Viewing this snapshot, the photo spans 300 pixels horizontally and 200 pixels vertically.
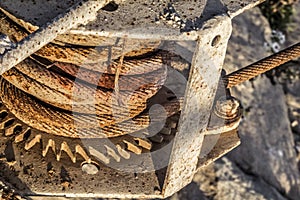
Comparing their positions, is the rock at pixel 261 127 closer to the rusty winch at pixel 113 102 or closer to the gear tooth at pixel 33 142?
the rusty winch at pixel 113 102

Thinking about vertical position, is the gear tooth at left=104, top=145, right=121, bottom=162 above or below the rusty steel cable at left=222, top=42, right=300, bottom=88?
below

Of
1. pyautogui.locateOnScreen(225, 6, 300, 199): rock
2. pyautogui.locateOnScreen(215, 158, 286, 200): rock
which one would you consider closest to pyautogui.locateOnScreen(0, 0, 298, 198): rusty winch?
pyautogui.locateOnScreen(215, 158, 286, 200): rock

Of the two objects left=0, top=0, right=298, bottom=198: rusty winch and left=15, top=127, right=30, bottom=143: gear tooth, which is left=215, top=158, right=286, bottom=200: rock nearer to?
left=0, top=0, right=298, bottom=198: rusty winch

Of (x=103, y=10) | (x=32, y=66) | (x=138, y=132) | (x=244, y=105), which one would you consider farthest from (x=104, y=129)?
(x=244, y=105)

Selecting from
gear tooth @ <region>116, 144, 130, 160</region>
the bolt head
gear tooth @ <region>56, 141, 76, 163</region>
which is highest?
the bolt head

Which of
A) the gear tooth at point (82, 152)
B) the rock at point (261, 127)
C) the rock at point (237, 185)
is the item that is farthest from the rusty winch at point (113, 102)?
the rock at point (261, 127)

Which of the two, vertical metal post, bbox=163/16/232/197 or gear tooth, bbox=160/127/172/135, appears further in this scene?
gear tooth, bbox=160/127/172/135

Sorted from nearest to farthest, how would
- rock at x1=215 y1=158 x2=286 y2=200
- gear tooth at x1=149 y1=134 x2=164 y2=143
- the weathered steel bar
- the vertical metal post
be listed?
the weathered steel bar, the vertical metal post, gear tooth at x1=149 y1=134 x2=164 y2=143, rock at x1=215 y1=158 x2=286 y2=200


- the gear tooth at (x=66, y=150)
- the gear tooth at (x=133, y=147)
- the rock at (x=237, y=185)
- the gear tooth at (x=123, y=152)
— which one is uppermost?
the gear tooth at (x=133, y=147)
